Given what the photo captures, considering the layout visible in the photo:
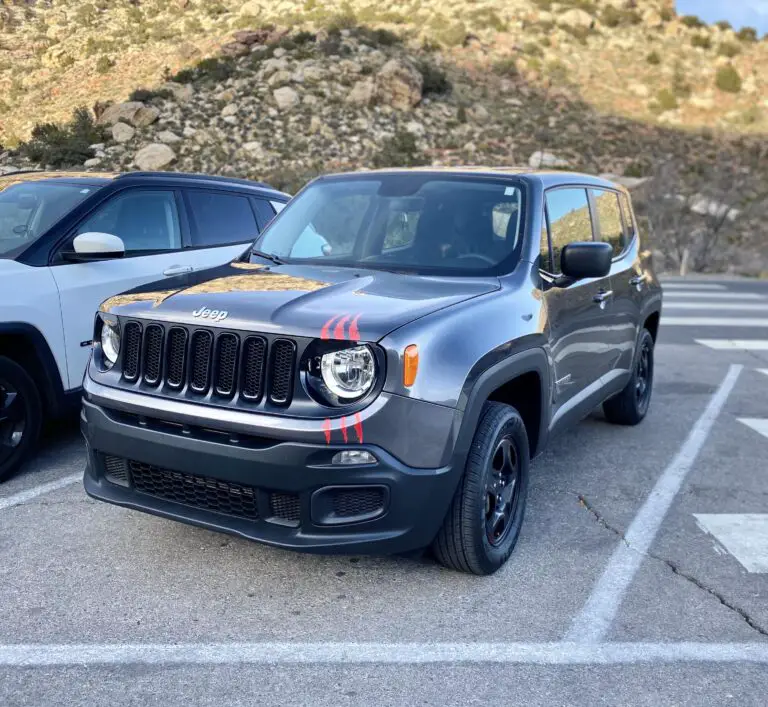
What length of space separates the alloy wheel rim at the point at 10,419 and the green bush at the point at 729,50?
65428mm

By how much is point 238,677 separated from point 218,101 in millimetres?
36471

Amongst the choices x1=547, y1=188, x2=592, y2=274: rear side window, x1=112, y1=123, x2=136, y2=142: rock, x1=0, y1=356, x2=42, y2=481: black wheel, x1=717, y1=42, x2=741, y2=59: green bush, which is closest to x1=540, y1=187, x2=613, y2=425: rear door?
x1=547, y1=188, x2=592, y2=274: rear side window

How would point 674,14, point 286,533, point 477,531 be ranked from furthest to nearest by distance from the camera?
point 674,14 < point 477,531 < point 286,533

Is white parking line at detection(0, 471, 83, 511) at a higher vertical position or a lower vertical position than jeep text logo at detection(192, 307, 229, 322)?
lower

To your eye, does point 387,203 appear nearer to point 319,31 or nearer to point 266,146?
point 266,146

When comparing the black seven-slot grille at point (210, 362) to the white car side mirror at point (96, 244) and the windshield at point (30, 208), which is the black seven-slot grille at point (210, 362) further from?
the windshield at point (30, 208)

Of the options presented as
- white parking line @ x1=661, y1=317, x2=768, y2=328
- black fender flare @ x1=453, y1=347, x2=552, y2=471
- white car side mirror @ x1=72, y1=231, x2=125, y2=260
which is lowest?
white parking line @ x1=661, y1=317, x2=768, y2=328

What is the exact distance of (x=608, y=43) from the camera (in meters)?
A: 60.2

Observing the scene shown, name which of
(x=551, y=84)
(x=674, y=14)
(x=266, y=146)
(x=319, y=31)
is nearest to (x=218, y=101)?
(x=266, y=146)

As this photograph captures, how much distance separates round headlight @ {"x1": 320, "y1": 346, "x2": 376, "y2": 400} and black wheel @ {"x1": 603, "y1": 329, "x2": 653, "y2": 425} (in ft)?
11.2

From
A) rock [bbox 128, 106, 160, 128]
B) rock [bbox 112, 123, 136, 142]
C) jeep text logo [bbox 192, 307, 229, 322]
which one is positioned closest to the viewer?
jeep text logo [bbox 192, 307, 229, 322]

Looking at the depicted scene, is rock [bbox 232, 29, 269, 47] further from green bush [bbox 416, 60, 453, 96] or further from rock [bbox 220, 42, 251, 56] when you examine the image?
green bush [bbox 416, 60, 453, 96]

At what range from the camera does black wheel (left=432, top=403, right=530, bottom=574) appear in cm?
337

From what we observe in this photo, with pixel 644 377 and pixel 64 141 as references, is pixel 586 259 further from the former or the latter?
pixel 64 141
